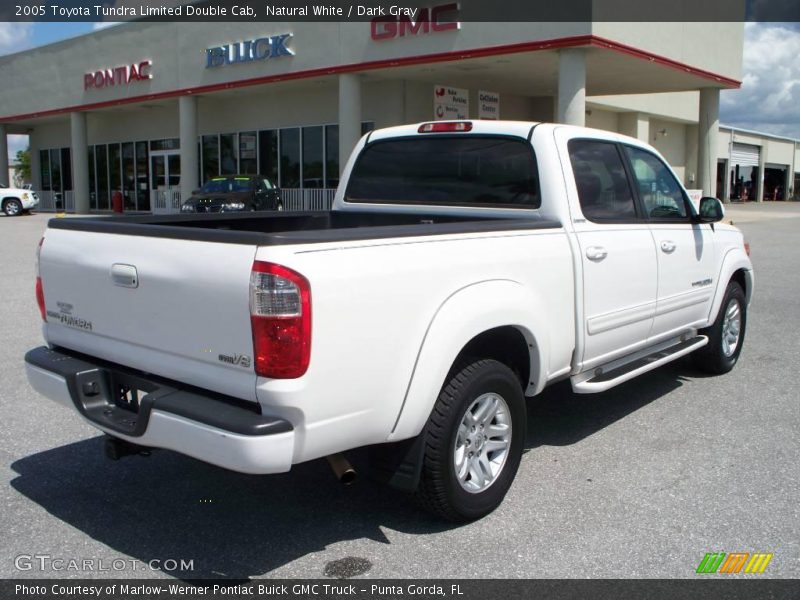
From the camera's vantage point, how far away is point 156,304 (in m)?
3.41

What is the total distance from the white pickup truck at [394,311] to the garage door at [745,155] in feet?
168

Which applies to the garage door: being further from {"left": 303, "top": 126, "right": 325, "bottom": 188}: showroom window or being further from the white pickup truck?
the white pickup truck

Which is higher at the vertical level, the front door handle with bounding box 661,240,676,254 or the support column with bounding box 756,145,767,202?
the support column with bounding box 756,145,767,202

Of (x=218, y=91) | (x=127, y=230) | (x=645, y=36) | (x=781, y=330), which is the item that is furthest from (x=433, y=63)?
(x=127, y=230)

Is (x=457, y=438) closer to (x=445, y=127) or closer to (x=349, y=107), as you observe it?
(x=445, y=127)

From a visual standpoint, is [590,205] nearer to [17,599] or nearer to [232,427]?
[232,427]

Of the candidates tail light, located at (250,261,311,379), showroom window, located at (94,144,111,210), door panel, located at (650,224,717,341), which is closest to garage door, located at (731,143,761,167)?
showroom window, located at (94,144,111,210)

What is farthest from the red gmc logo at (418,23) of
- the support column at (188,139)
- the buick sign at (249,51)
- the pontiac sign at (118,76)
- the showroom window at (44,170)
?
the showroom window at (44,170)

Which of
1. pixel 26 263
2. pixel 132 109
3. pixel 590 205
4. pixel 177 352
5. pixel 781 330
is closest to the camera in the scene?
pixel 177 352

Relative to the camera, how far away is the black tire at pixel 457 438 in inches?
141

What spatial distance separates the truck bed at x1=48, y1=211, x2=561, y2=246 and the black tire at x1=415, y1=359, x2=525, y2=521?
2.32 feet

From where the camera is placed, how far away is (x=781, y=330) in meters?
8.65

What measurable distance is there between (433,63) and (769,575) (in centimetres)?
A: 1842

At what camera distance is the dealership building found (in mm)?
19750
